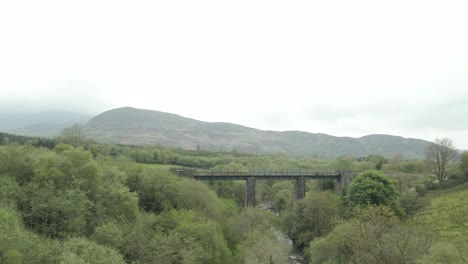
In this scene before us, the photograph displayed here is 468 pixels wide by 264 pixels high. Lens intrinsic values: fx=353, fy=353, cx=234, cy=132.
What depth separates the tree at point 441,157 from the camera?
68688 millimetres

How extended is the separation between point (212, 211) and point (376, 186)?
24.8 m

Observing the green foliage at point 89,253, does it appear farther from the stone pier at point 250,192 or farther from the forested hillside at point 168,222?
the stone pier at point 250,192

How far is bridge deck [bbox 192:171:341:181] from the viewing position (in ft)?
228

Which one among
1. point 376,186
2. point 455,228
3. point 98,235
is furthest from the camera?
point 376,186

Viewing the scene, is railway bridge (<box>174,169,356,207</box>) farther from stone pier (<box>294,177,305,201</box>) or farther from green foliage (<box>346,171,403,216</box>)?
green foliage (<box>346,171,403,216</box>)

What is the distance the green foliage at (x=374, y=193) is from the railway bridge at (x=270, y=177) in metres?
20.1

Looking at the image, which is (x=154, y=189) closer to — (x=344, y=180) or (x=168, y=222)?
(x=168, y=222)

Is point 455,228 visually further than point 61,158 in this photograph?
Yes

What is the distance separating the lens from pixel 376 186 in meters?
52.8

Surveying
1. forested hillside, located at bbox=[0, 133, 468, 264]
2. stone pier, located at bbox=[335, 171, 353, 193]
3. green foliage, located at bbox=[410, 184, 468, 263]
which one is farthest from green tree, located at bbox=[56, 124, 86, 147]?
green foliage, located at bbox=[410, 184, 468, 263]

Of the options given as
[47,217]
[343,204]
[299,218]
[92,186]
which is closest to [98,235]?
[47,217]

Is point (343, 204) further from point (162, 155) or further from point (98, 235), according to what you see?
point (162, 155)

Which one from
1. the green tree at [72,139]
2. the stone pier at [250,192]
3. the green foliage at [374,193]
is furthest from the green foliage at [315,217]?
the green tree at [72,139]

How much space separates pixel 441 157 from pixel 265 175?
115ft
